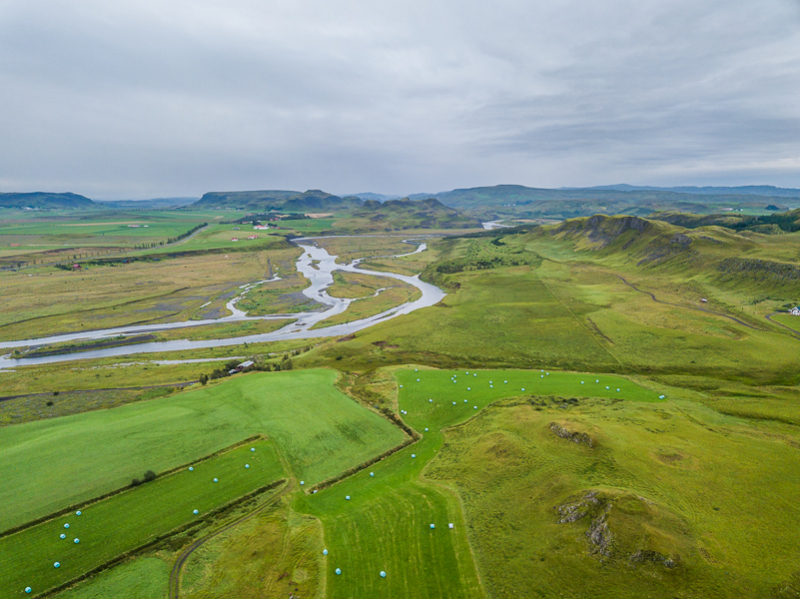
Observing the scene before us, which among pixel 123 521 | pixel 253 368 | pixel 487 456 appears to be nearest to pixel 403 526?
pixel 487 456

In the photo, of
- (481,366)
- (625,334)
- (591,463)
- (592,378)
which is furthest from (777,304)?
(591,463)

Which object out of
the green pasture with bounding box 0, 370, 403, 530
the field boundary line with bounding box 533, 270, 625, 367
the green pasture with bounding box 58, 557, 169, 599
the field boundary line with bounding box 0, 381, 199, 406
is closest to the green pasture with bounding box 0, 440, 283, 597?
the green pasture with bounding box 58, 557, 169, 599

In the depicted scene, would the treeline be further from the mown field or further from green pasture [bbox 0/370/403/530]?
green pasture [bbox 0/370/403/530]

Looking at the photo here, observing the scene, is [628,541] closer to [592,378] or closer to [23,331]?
[592,378]

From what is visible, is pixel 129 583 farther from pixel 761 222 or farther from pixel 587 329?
pixel 761 222

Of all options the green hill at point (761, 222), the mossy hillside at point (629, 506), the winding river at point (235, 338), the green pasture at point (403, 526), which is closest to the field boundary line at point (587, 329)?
the green pasture at point (403, 526)

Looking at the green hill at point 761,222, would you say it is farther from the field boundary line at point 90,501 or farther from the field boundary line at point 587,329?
the field boundary line at point 90,501
